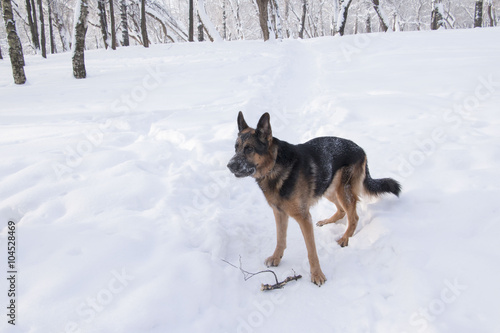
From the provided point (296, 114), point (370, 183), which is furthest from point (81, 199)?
point (296, 114)

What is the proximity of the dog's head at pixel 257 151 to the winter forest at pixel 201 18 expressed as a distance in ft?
38.9

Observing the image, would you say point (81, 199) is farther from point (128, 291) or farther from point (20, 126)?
point (20, 126)

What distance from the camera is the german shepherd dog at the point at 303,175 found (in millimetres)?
3148

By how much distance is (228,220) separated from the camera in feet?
13.5

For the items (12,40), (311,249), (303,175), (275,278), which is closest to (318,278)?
(311,249)

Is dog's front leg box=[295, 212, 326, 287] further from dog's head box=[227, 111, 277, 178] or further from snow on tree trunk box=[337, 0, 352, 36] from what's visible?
snow on tree trunk box=[337, 0, 352, 36]

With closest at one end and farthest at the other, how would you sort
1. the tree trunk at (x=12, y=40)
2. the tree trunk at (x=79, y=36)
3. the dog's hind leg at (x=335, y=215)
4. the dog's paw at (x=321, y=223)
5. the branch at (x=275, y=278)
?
1. the branch at (x=275, y=278)
2. the dog's hind leg at (x=335, y=215)
3. the dog's paw at (x=321, y=223)
4. the tree trunk at (x=12, y=40)
5. the tree trunk at (x=79, y=36)

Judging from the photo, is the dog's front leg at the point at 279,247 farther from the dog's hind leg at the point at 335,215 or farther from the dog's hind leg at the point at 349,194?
the dog's hind leg at the point at 335,215

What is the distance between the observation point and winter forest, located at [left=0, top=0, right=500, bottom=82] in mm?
22531

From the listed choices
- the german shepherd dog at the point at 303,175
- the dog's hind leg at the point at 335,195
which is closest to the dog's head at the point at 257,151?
the german shepherd dog at the point at 303,175

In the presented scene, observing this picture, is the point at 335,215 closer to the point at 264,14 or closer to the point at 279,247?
the point at 279,247

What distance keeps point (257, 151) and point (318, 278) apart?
1552mm

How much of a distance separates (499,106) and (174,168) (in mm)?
6918

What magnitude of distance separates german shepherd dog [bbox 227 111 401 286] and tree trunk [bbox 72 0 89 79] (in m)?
11.7
